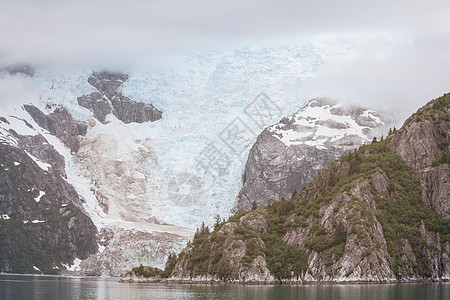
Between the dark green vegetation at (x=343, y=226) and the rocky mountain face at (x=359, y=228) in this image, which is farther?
the dark green vegetation at (x=343, y=226)

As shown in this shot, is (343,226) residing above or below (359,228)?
above

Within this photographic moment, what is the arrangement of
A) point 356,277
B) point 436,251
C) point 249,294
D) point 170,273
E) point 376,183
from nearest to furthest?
Result: point 249,294
point 356,277
point 436,251
point 376,183
point 170,273

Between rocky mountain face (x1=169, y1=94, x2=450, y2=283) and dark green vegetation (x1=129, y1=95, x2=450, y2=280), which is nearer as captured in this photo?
rocky mountain face (x1=169, y1=94, x2=450, y2=283)

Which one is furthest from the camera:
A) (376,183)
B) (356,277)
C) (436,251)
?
(376,183)

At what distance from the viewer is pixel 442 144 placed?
18825 centimetres

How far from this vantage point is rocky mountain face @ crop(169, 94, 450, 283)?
543ft

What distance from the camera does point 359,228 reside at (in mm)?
164875

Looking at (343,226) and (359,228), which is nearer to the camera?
(359,228)

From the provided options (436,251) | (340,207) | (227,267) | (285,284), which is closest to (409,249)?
(436,251)

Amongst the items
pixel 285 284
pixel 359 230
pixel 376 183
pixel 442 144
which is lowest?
pixel 285 284

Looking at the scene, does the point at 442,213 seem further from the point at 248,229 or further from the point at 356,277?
the point at 248,229

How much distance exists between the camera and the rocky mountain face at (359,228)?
543ft

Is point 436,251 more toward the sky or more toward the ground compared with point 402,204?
more toward the ground

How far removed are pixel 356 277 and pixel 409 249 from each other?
20.9 metres
